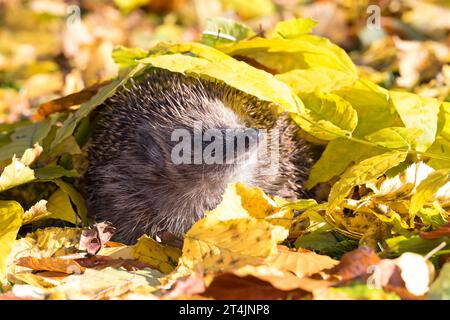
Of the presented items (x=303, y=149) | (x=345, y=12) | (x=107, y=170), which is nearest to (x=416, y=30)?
(x=345, y=12)

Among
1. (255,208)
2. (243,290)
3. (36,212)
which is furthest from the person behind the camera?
(36,212)

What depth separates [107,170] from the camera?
133 inches

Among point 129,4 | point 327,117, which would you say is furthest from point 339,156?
point 129,4

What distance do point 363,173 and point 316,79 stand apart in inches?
26.5

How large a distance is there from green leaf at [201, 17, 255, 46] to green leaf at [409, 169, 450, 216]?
1.45 meters

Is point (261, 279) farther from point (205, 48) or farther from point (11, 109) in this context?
point (11, 109)

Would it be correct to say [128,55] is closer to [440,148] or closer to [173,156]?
[173,156]

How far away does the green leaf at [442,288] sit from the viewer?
6.63 ft

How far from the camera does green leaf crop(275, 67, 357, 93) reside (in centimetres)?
320

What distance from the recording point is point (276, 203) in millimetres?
2762

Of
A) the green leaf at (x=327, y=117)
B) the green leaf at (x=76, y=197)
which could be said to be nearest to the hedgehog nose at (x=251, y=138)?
the green leaf at (x=327, y=117)

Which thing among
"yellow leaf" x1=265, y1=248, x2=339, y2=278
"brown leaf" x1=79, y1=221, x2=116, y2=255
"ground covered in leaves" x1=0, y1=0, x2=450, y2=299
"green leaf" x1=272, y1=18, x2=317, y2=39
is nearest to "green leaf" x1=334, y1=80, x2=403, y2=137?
"ground covered in leaves" x1=0, y1=0, x2=450, y2=299

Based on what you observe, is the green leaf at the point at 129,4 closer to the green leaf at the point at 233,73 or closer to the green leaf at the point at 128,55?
the green leaf at the point at 128,55

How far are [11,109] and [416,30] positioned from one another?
3.03 meters
